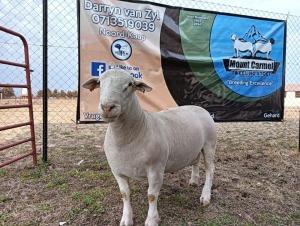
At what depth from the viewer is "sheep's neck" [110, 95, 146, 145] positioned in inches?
94.3

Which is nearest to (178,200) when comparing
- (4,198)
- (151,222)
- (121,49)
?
(151,222)

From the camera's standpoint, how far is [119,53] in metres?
4.60

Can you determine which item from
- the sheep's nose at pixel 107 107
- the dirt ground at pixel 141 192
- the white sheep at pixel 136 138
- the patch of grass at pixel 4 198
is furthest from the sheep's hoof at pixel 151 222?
the patch of grass at pixel 4 198

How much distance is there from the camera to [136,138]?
2.45 metres

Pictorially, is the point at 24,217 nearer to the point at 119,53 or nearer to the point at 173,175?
the point at 173,175

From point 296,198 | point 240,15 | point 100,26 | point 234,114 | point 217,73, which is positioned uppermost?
point 240,15

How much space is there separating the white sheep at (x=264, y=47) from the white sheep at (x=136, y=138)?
316cm

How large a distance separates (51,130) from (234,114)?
4.18 metres

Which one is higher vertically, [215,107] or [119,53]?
[119,53]

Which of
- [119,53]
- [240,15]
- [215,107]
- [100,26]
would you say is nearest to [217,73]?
[215,107]

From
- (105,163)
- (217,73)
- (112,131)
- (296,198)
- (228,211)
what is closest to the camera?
(112,131)

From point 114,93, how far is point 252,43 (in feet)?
13.4

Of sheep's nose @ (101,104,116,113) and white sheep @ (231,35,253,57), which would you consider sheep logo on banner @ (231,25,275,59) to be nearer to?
white sheep @ (231,35,253,57)

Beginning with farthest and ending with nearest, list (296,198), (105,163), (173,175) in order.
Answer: (105,163) < (173,175) < (296,198)
